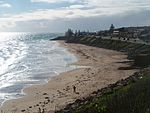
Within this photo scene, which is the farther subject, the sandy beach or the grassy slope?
the sandy beach

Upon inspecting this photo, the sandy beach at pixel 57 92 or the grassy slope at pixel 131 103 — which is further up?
the grassy slope at pixel 131 103

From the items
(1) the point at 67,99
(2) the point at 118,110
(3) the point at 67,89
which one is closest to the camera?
(2) the point at 118,110

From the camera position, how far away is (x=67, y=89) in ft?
119

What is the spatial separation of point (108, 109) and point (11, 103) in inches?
732

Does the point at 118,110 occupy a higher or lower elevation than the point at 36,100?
higher

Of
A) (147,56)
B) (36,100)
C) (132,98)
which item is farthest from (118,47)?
(132,98)

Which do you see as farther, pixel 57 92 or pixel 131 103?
pixel 57 92

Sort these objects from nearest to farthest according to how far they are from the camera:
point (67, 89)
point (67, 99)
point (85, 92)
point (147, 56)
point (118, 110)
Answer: point (118, 110)
point (67, 99)
point (85, 92)
point (67, 89)
point (147, 56)

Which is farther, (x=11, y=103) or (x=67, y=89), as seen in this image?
(x=67, y=89)

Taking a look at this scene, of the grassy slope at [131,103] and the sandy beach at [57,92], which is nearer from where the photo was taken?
the grassy slope at [131,103]

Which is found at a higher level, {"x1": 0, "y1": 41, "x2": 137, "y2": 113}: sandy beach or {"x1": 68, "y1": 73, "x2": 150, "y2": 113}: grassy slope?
{"x1": 68, "y1": 73, "x2": 150, "y2": 113}: grassy slope

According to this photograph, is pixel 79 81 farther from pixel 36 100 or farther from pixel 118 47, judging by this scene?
pixel 118 47

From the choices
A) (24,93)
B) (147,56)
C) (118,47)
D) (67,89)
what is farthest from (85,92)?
(118,47)

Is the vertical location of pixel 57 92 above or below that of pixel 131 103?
below
